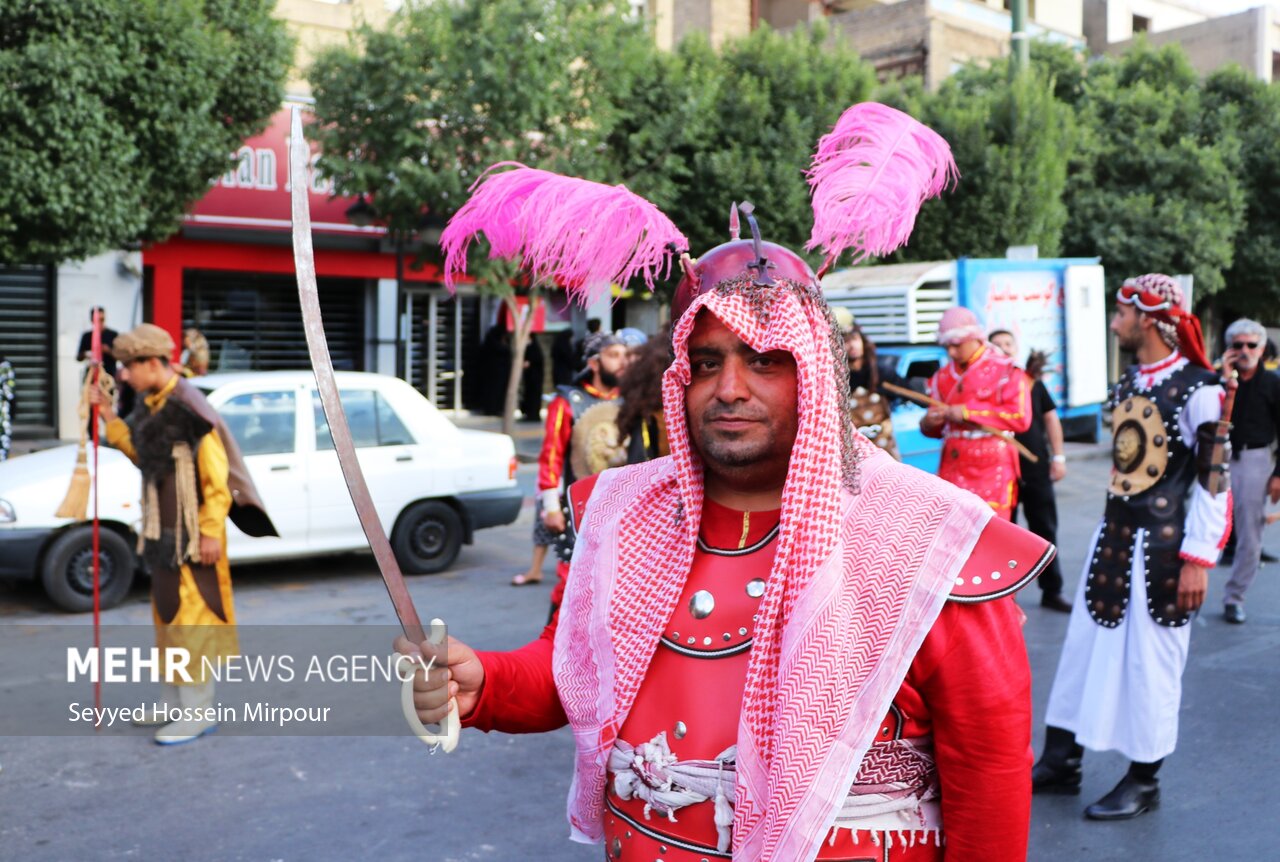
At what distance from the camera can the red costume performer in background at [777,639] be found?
180 centimetres

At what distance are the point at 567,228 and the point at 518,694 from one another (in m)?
0.85

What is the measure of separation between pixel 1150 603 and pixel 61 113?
11.7 meters

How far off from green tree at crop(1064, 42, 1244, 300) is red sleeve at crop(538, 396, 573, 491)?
21.0m

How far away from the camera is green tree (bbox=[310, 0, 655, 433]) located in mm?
15703

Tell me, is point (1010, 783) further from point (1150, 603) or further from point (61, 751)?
point (61, 751)

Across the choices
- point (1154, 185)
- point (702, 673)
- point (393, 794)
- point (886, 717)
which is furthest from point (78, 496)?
point (1154, 185)

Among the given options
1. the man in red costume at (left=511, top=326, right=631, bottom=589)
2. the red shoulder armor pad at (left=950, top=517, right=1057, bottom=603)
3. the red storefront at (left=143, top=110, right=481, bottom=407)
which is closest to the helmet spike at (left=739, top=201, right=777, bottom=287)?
the red shoulder armor pad at (left=950, top=517, right=1057, bottom=603)

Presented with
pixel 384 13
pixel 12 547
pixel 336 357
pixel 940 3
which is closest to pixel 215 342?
pixel 336 357

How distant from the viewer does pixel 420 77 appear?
1589 centimetres

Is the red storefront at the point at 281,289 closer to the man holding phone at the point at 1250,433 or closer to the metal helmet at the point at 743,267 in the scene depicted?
the man holding phone at the point at 1250,433

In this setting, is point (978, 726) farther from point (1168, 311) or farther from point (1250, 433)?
point (1250, 433)

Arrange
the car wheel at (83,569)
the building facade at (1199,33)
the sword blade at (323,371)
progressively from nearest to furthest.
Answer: the sword blade at (323,371) → the car wheel at (83,569) → the building facade at (1199,33)

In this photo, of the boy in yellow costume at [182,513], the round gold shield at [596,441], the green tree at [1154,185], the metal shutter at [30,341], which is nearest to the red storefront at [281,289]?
the metal shutter at [30,341]

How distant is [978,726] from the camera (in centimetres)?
181
